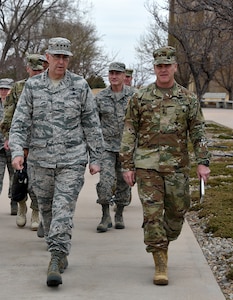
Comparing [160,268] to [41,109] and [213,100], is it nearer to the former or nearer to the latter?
[41,109]

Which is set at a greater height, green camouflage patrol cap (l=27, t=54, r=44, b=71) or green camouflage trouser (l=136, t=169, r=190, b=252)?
green camouflage patrol cap (l=27, t=54, r=44, b=71)

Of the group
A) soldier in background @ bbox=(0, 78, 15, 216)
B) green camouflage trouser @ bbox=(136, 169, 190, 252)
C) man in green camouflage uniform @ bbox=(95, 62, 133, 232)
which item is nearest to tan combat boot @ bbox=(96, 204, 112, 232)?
man in green camouflage uniform @ bbox=(95, 62, 133, 232)

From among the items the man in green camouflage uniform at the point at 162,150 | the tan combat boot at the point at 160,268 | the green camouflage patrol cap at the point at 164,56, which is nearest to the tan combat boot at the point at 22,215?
the man in green camouflage uniform at the point at 162,150

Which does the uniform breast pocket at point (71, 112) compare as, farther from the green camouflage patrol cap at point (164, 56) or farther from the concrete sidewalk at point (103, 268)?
the concrete sidewalk at point (103, 268)

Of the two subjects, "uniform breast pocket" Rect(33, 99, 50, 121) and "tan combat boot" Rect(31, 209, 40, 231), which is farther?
"tan combat boot" Rect(31, 209, 40, 231)

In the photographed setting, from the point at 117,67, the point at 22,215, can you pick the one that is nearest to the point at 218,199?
the point at 117,67

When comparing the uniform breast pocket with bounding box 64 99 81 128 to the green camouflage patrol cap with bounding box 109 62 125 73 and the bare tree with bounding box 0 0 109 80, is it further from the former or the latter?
the bare tree with bounding box 0 0 109 80

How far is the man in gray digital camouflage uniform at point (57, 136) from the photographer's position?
212 inches

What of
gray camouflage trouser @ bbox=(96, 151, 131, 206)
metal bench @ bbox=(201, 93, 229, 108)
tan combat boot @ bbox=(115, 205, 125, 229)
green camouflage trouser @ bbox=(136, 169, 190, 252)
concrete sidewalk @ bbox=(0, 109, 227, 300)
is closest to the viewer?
concrete sidewalk @ bbox=(0, 109, 227, 300)

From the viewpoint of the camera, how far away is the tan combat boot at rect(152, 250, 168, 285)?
5.30 metres

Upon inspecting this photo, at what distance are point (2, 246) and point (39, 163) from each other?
1.48m

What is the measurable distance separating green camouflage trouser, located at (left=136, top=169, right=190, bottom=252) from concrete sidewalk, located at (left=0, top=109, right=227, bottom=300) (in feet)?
1.21

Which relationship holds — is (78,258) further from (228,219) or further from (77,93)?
(228,219)

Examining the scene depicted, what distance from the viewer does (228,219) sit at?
7.61m
